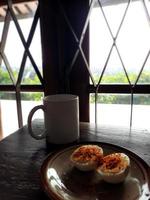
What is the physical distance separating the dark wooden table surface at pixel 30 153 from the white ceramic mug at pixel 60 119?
1.6 inches

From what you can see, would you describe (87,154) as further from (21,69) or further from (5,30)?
(5,30)

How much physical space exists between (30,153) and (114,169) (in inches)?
9.9

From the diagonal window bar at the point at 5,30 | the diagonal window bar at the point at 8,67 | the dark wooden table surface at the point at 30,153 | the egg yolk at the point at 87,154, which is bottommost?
→ the dark wooden table surface at the point at 30,153

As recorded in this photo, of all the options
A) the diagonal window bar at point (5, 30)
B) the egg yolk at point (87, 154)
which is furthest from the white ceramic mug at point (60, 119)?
the diagonal window bar at point (5, 30)

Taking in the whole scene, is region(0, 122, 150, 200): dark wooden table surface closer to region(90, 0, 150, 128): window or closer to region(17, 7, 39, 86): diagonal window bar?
region(90, 0, 150, 128): window

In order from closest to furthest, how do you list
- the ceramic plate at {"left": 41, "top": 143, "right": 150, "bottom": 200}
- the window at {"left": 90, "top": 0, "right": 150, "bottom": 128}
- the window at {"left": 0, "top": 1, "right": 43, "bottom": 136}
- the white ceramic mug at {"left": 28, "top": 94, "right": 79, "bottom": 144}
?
the ceramic plate at {"left": 41, "top": 143, "right": 150, "bottom": 200}
the white ceramic mug at {"left": 28, "top": 94, "right": 79, "bottom": 144}
the window at {"left": 90, "top": 0, "right": 150, "bottom": 128}
the window at {"left": 0, "top": 1, "right": 43, "bottom": 136}

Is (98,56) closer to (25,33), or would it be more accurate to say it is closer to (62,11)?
(62,11)

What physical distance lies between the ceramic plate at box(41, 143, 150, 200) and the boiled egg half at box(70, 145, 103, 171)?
0.05ft

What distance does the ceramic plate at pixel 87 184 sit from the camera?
1.11ft

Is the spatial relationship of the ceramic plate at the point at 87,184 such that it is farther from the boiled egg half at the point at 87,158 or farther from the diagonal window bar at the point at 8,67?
the diagonal window bar at the point at 8,67

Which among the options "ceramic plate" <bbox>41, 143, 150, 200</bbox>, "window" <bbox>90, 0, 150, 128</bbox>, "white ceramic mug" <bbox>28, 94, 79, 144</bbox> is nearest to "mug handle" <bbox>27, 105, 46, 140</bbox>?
"white ceramic mug" <bbox>28, 94, 79, 144</bbox>

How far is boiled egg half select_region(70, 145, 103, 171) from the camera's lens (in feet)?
1.32

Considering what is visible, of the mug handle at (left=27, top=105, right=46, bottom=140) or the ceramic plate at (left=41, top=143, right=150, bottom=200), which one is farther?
the mug handle at (left=27, top=105, right=46, bottom=140)

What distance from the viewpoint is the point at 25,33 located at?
43.2 inches
